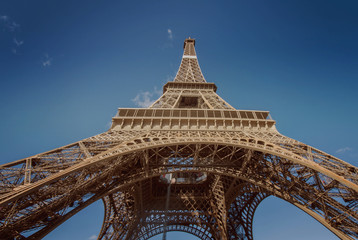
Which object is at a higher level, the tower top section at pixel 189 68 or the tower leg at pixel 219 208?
the tower top section at pixel 189 68

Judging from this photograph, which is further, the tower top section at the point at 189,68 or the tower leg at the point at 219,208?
the tower top section at the point at 189,68

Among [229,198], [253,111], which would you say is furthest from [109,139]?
[229,198]

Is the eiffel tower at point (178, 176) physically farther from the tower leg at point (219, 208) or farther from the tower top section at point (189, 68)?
the tower top section at point (189, 68)

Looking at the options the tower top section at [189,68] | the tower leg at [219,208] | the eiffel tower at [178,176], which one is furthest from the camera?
the tower top section at [189,68]

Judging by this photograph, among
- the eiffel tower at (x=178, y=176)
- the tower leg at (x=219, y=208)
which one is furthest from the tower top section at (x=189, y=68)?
the tower leg at (x=219, y=208)

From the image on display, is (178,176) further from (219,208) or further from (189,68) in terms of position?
(189,68)

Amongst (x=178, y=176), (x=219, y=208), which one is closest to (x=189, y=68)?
(x=178, y=176)

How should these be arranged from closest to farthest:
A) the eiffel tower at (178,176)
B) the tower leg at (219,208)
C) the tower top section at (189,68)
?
the eiffel tower at (178,176)
the tower leg at (219,208)
the tower top section at (189,68)
